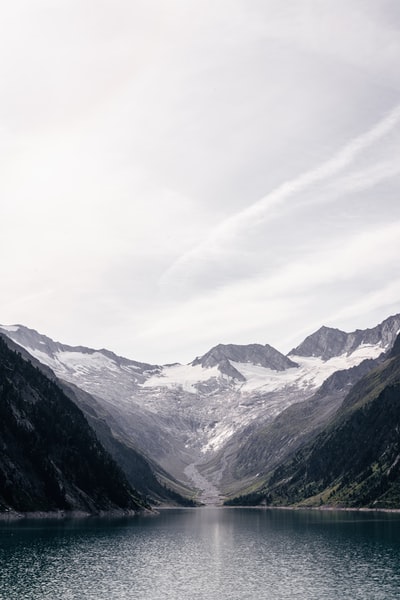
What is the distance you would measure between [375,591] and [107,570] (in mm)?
49585

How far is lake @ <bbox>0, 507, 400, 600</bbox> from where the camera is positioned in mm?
96812

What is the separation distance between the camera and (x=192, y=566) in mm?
126625

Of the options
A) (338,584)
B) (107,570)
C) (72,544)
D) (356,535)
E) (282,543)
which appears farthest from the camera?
(356,535)

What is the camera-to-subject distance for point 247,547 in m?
161

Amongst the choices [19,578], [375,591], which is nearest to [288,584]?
[375,591]

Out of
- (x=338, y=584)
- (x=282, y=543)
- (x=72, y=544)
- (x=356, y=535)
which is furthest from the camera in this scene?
(x=356, y=535)

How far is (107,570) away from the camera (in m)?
118

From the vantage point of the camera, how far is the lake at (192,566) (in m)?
96.8

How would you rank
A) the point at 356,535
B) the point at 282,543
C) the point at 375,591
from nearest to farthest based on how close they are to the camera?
the point at 375,591 → the point at 282,543 → the point at 356,535

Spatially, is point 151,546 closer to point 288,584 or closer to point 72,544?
point 72,544

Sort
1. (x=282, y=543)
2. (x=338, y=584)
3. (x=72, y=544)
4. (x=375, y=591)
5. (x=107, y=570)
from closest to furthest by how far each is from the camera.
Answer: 1. (x=375, y=591)
2. (x=338, y=584)
3. (x=107, y=570)
4. (x=72, y=544)
5. (x=282, y=543)

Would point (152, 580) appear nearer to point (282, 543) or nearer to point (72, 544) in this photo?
point (72, 544)

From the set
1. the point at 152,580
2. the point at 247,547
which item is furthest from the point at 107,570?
the point at 247,547

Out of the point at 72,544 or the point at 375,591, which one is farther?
the point at 72,544
